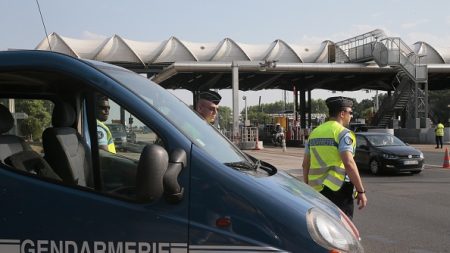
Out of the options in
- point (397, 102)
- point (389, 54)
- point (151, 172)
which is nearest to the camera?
point (151, 172)

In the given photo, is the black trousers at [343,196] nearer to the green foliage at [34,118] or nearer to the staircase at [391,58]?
the green foliage at [34,118]

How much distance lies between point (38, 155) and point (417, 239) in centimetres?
543

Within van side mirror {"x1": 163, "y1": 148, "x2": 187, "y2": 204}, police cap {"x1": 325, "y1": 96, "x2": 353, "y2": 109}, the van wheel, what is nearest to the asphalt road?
the van wheel

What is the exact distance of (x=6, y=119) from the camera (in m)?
2.83

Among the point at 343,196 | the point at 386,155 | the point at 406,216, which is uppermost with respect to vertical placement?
the point at 343,196

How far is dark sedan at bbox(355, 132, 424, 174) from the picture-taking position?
1509 cm

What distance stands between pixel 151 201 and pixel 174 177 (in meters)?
0.16

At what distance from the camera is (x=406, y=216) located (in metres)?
8.40

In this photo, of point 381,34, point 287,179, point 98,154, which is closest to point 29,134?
point 98,154

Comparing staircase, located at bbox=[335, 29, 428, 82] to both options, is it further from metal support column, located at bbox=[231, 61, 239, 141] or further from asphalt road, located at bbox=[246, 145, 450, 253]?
asphalt road, located at bbox=[246, 145, 450, 253]

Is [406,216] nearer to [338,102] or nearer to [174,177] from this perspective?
[338,102]

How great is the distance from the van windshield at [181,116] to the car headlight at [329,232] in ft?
1.76

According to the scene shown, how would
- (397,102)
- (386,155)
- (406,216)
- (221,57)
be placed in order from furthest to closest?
(221,57)
(397,102)
(386,155)
(406,216)

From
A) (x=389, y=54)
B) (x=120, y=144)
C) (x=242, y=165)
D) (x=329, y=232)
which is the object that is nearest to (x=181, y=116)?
(x=242, y=165)
